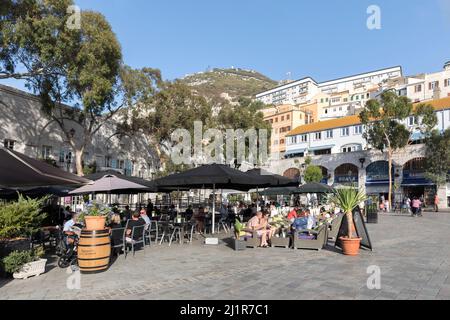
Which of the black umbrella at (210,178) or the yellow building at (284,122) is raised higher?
the yellow building at (284,122)

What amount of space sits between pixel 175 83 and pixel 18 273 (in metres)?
27.8

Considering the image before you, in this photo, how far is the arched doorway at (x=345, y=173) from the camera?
149 feet

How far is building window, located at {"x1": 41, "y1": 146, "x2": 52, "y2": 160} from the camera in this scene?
25.6 m

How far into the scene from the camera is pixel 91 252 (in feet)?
22.4

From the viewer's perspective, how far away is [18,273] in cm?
654

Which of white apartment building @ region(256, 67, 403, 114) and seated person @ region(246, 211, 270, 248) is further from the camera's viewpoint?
white apartment building @ region(256, 67, 403, 114)

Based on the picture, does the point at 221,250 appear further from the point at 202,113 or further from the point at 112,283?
the point at 202,113

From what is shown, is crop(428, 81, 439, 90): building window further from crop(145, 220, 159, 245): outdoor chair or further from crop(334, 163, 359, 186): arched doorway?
crop(145, 220, 159, 245): outdoor chair

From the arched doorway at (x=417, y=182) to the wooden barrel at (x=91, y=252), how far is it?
3928cm

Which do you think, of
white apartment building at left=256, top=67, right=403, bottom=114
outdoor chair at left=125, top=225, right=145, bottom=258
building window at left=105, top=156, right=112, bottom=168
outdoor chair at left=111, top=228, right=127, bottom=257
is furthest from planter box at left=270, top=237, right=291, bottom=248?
white apartment building at left=256, top=67, right=403, bottom=114

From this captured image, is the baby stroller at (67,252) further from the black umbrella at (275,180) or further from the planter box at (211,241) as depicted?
the black umbrella at (275,180)

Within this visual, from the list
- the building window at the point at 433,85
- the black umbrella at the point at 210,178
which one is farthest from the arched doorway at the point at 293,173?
the black umbrella at the point at 210,178

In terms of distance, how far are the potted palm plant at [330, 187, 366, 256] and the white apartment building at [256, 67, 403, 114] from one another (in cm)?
6420

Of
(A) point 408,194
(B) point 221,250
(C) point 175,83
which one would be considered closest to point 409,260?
(B) point 221,250
